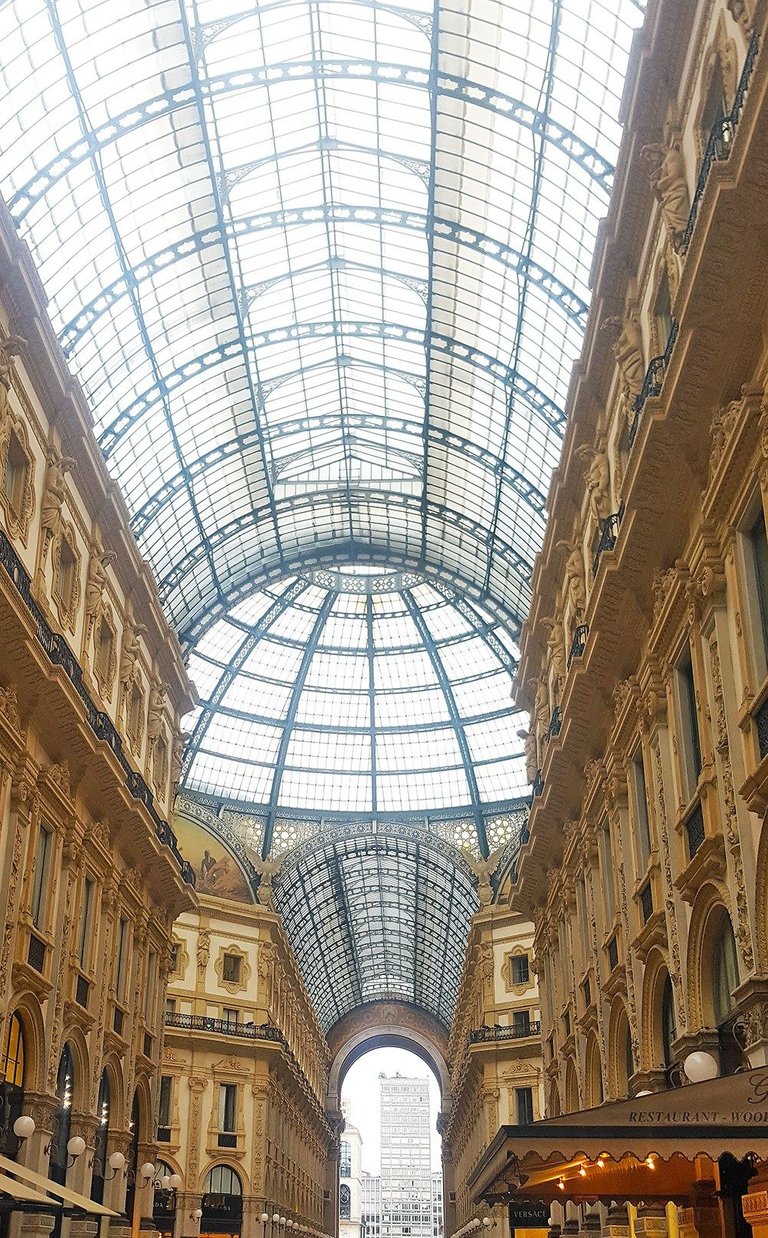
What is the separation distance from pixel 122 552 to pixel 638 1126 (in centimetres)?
2391

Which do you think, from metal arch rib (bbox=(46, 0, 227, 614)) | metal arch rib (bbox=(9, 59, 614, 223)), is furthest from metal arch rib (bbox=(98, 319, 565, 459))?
metal arch rib (bbox=(9, 59, 614, 223))

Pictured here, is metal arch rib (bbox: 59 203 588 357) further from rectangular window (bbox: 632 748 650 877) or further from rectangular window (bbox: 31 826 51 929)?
rectangular window (bbox: 31 826 51 929)

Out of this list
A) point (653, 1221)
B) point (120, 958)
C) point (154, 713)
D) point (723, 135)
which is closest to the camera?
point (723, 135)

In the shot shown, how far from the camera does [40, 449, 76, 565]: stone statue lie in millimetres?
27031

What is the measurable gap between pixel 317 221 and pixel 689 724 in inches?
964

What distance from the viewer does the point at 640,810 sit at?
82.1 feet

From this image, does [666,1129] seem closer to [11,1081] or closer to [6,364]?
[11,1081]

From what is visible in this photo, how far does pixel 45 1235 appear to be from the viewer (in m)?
24.6

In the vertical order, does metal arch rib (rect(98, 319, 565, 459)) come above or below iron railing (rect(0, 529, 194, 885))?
above

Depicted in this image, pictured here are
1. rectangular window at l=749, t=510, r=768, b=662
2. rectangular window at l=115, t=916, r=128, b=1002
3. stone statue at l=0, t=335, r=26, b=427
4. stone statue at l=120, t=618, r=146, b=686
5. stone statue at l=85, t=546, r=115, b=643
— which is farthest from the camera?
stone statue at l=120, t=618, r=146, b=686

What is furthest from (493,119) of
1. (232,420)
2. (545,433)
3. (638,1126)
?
(638,1126)

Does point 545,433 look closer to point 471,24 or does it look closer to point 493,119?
point 493,119

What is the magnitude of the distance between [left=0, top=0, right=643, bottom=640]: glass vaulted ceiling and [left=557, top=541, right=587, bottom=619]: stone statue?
7747 mm

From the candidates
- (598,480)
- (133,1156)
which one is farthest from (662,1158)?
(133,1156)
